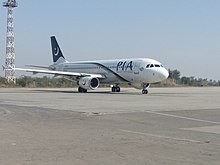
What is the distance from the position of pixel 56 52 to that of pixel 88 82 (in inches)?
592

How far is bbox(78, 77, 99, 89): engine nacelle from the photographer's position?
48.3 m

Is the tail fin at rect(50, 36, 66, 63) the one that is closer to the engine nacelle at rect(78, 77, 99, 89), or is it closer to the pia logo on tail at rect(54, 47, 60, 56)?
the pia logo on tail at rect(54, 47, 60, 56)

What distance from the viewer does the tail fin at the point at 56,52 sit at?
60.9 meters

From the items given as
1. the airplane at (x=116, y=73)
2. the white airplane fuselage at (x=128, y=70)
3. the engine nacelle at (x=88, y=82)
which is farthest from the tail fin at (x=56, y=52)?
the engine nacelle at (x=88, y=82)

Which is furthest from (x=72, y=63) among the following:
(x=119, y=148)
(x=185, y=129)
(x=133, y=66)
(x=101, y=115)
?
(x=119, y=148)

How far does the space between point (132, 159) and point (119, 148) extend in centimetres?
137

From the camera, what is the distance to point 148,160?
354 inches

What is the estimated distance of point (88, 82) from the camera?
48125mm

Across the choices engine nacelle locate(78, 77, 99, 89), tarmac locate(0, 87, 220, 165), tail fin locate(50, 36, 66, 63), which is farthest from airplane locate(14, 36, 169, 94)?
tarmac locate(0, 87, 220, 165)

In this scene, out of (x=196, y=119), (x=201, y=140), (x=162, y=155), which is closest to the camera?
(x=162, y=155)

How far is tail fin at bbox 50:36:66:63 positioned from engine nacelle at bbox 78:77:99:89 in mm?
12134

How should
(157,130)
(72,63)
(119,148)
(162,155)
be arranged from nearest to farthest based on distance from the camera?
(162,155) → (119,148) → (157,130) → (72,63)

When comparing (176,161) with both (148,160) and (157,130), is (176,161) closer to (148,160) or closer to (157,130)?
(148,160)

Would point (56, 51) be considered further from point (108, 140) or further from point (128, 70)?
→ point (108, 140)
